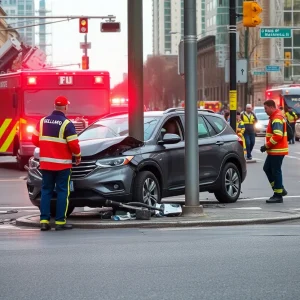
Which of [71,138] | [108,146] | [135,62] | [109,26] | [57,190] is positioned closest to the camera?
[71,138]

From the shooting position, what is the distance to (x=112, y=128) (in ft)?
52.1

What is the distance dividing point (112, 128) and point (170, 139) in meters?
1.19

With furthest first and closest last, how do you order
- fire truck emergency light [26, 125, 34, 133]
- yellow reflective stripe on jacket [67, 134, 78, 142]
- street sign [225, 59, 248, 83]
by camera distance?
street sign [225, 59, 248, 83], fire truck emergency light [26, 125, 34, 133], yellow reflective stripe on jacket [67, 134, 78, 142]

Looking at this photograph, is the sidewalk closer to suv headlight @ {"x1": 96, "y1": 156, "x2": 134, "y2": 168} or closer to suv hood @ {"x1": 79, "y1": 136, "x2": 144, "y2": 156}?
suv headlight @ {"x1": 96, "y1": 156, "x2": 134, "y2": 168}

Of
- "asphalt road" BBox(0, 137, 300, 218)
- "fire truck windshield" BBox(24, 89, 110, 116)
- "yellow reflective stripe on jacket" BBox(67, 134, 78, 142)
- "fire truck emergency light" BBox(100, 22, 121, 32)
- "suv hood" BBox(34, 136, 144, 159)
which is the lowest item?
"asphalt road" BBox(0, 137, 300, 218)

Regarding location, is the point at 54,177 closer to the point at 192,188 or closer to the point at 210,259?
the point at 192,188

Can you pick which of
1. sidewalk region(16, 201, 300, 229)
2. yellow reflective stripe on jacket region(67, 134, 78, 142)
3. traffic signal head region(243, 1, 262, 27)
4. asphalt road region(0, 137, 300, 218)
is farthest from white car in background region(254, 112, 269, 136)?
yellow reflective stripe on jacket region(67, 134, 78, 142)

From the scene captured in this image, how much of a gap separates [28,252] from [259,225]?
397cm

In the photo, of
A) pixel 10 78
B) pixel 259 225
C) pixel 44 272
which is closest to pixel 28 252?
pixel 44 272

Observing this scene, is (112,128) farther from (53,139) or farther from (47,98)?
(47,98)

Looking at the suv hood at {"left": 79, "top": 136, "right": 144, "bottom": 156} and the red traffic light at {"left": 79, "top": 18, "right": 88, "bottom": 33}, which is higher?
the red traffic light at {"left": 79, "top": 18, "right": 88, "bottom": 33}

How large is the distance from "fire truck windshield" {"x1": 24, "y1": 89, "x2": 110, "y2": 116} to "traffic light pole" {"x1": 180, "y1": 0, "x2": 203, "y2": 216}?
1287cm

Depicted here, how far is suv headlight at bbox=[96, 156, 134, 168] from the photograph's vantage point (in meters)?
14.0

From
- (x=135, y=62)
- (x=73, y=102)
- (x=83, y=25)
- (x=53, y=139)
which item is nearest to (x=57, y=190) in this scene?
(x=53, y=139)
